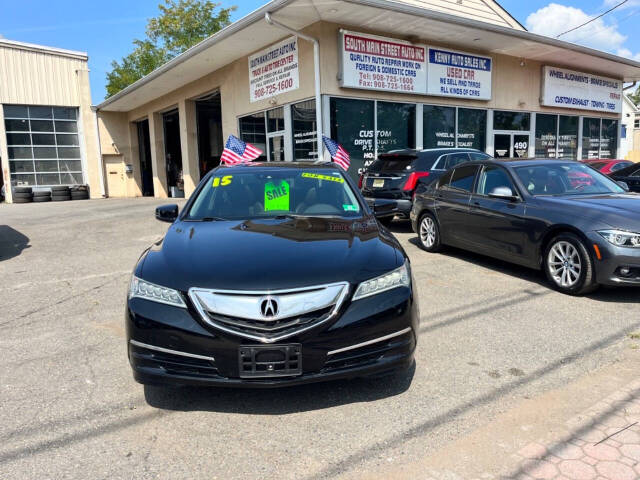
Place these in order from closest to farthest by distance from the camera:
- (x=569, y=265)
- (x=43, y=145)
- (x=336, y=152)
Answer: (x=569, y=265)
(x=336, y=152)
(x=43, y=145)

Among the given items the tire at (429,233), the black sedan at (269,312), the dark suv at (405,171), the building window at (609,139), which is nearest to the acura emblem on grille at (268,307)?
the black sedan at (269,312)

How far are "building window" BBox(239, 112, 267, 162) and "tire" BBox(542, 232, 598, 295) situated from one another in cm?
1059

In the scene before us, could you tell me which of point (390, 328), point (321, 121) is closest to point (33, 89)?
point (321, 121)

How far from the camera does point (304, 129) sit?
13.0m

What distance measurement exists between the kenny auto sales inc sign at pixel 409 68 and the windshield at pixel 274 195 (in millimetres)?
8455

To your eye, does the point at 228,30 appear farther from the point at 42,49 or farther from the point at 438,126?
the point at 42,49

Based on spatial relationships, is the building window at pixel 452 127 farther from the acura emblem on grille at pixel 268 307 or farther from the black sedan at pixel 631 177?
the acura emblem on grille at pixel 268 307

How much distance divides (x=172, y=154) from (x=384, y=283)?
23650 mm

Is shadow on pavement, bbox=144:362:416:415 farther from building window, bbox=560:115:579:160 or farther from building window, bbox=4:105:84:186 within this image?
building window, bbox=4:105:84:186

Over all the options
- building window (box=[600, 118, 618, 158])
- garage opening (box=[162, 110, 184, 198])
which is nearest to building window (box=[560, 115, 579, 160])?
building window (box=[600, 118, 618, 158])

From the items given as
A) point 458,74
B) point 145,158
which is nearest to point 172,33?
point 145,158

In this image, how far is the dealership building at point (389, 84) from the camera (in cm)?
1202

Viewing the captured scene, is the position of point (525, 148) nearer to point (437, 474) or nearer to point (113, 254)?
point (113, 254)

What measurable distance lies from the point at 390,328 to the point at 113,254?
6849 mm
